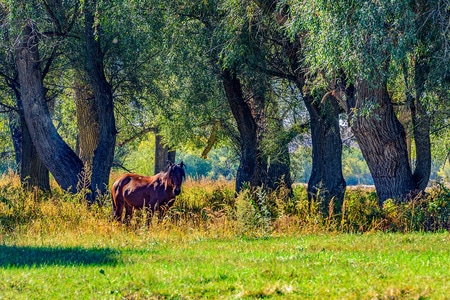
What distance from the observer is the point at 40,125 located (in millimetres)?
20688

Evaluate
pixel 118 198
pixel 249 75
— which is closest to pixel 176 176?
pixel 118 198

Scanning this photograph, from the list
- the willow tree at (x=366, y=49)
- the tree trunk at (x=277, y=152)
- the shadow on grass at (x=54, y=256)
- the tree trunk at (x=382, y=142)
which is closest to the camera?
the shadow on grass at (x=54, y=256)

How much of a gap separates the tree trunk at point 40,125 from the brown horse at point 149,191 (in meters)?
2.60

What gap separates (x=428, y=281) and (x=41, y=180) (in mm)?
18112

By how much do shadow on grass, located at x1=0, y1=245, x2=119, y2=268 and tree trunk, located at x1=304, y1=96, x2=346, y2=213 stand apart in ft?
27.1

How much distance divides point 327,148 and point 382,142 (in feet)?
10.2

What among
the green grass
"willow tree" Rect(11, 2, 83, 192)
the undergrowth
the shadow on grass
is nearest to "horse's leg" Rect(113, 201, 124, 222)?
the undergrowth

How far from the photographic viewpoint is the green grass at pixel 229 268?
8.49 meters

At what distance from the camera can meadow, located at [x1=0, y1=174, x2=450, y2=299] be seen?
861cm

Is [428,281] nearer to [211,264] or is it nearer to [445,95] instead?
[211,264]

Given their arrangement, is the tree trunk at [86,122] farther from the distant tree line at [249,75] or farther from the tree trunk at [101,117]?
the tree trunk at [101,117]

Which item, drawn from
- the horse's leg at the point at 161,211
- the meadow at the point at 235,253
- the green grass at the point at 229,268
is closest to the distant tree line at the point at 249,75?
the meadow at the point at 235,253

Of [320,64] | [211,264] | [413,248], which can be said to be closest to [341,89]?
[320,64]

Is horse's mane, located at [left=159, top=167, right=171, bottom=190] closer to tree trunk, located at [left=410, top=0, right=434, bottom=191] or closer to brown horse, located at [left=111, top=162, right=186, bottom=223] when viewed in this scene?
brown horse, located at [left=111, top=162, right=186, bottom=223]
